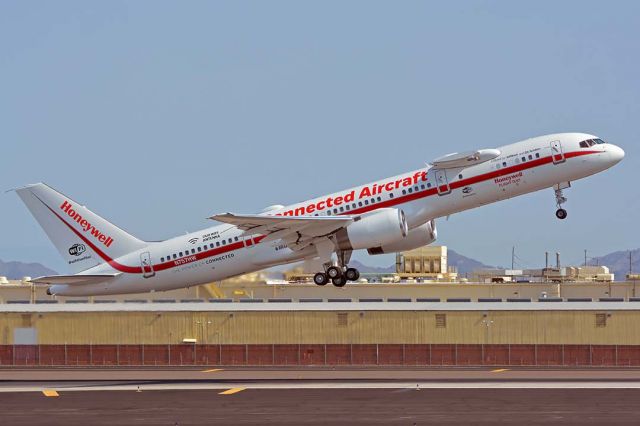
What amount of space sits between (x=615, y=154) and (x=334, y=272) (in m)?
18.2

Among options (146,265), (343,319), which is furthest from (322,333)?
(146,265)

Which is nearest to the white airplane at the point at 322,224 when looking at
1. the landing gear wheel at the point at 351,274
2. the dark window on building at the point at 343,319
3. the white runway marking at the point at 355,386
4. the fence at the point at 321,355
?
the landing gear wheel at the point at 351,274

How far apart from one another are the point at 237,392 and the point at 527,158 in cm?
2133

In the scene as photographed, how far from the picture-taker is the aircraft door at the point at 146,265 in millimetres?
82312

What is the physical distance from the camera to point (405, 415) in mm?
59344

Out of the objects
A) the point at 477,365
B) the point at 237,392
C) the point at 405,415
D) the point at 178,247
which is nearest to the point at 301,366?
the point at 477,365

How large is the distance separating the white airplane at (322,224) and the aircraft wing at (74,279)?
66 mm

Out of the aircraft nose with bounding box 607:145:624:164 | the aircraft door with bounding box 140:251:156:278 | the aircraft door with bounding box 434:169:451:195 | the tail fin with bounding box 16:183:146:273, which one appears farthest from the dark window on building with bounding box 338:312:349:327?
the aircraft nose with bounding box 607:145:624:164

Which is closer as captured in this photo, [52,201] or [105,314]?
[52,201]

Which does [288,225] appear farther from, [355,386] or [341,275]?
[355,386]

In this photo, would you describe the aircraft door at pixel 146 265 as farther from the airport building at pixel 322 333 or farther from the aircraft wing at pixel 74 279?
the airport building at pixel 322 333

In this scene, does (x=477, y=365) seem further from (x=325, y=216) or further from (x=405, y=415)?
(x=405, y=415)

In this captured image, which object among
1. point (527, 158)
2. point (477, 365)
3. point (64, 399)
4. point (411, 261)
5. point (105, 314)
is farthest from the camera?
point (411, 261)

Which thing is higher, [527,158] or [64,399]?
[527,158]
